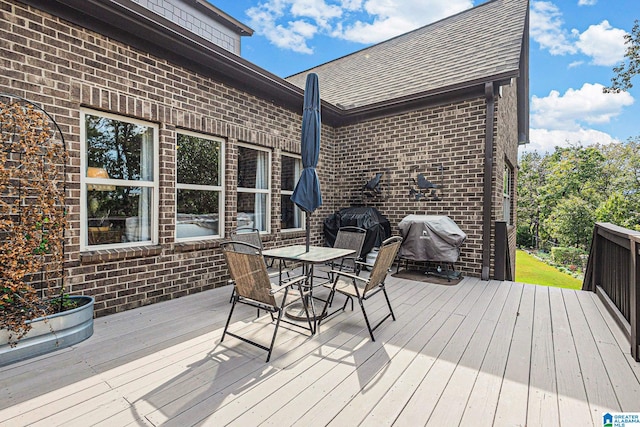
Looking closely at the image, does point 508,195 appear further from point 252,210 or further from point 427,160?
point 252,210

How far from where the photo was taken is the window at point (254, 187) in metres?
5.18

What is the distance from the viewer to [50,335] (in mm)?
2523

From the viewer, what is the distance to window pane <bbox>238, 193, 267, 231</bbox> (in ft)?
17.0

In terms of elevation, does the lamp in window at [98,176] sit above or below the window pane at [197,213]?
above

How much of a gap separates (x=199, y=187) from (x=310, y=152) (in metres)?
1.79

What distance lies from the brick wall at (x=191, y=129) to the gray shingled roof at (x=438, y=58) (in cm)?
61

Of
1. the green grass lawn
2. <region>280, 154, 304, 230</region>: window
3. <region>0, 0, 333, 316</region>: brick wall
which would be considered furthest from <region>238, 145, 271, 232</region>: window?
the green grass lawn

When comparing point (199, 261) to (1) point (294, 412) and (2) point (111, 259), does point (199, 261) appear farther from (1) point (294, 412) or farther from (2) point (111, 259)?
(1) point (294, 412)

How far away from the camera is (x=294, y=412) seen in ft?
5.99

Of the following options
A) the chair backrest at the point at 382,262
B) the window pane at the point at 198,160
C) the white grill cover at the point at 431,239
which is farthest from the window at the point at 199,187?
the white grill cover at the point at 431,239

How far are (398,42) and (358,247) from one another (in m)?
7.24

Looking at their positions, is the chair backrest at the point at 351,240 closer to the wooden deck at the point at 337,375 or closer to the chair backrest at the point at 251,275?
the wooden deck at the point at 337,375

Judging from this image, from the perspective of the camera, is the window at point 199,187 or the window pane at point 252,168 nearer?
the window at point 199,187

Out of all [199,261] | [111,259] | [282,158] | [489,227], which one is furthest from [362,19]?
[111,259]
